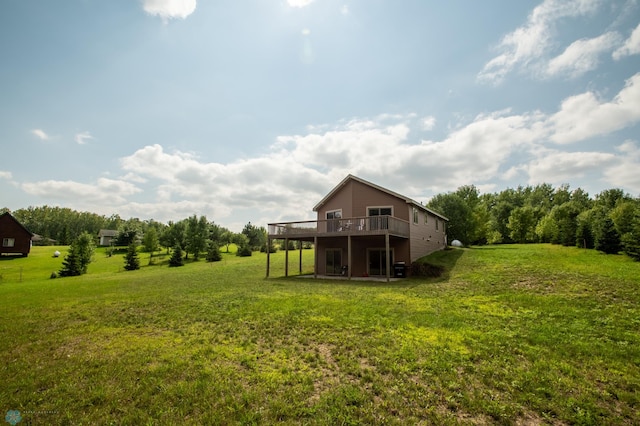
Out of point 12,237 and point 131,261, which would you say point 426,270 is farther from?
point 12,237

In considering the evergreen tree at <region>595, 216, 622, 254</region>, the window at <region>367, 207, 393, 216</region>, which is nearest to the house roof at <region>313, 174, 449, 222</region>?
the window at <region>367, 207, 393, 216</region>

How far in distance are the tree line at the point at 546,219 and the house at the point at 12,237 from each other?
54366mm

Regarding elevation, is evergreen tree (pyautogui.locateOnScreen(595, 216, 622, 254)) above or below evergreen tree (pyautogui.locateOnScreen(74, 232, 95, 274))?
above

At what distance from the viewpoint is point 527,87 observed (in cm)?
1428

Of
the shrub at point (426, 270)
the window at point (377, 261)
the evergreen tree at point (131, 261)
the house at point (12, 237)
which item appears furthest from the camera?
the house at point (12, 237)

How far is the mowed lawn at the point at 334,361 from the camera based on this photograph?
3.73 metres

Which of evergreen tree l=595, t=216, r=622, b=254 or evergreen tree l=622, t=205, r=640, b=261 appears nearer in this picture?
evergreen tree l=622, t=205, r=640, b=261

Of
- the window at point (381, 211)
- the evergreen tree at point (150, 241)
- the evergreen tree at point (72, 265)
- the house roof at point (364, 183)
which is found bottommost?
the evergreen tree at point (72, 265)

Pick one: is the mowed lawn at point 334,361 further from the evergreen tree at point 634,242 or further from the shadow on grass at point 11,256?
the shadow on grass at point 11,256

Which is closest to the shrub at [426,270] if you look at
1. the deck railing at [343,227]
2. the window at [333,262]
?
the deck railing at [343,227]

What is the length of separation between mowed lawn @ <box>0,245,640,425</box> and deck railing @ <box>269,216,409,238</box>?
720 centimetres

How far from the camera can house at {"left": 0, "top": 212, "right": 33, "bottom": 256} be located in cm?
3866

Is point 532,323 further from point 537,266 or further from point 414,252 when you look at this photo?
point 414,252

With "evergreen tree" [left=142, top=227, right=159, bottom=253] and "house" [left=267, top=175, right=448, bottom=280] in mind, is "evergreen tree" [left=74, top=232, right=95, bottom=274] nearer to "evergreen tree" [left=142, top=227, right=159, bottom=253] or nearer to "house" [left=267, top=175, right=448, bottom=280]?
"evergreen tree" [left=142, top=227, right=159, bottom=253]
